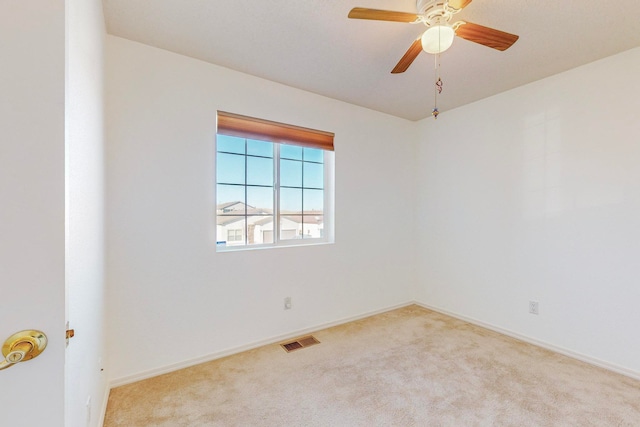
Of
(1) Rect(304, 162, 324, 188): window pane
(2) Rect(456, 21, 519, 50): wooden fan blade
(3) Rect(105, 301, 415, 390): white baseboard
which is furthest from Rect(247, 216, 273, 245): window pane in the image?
(2) Rect(456, 21, 519, 50): wooden fan blade

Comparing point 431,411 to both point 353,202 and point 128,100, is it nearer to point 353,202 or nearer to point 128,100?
point 353,202

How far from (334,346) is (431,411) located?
1.02 meters

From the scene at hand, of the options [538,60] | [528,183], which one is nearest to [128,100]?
[538,60]

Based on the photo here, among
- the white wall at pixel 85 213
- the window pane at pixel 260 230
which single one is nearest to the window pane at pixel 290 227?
the window pane at pixel 260 230

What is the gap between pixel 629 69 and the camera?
7.06 ft

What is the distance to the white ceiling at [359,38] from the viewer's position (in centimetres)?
171

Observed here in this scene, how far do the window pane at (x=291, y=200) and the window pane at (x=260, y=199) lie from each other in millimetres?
132

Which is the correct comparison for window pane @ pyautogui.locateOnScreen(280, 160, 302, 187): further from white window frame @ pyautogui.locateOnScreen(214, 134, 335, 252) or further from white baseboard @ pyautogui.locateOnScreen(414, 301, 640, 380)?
white baseboard @ pyautogui.locateOnScreen(414, 301, 640, 380)

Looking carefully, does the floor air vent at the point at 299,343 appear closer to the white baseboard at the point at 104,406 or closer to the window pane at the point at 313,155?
the white baseboard at the point at 104,406

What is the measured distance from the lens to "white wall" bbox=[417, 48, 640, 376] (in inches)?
86.1

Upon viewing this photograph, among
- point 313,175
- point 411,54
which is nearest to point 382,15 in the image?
point 411,54

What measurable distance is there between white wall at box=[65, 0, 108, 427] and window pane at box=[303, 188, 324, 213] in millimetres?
1770
